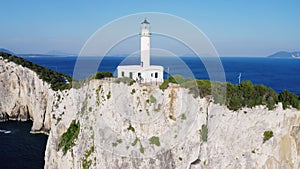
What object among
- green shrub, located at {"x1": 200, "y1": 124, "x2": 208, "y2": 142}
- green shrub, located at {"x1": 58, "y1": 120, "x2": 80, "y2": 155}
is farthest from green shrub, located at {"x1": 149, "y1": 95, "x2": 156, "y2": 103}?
green shrub, located at {"x1": 58, "y1": 120, "x2": 80, "y2": 155}

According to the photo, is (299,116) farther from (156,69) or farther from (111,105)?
(111,105)

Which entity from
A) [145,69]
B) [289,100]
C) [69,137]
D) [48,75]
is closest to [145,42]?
[145,69]

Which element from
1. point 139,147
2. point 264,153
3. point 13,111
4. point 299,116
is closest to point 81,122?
point 139,147

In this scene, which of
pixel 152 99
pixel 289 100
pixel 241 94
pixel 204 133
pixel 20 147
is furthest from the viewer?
pixel 20 147

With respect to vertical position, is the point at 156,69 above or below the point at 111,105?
above

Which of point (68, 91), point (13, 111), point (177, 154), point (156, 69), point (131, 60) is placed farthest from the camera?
point (13, 111)

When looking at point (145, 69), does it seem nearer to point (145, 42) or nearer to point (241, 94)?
point (145, 42)
